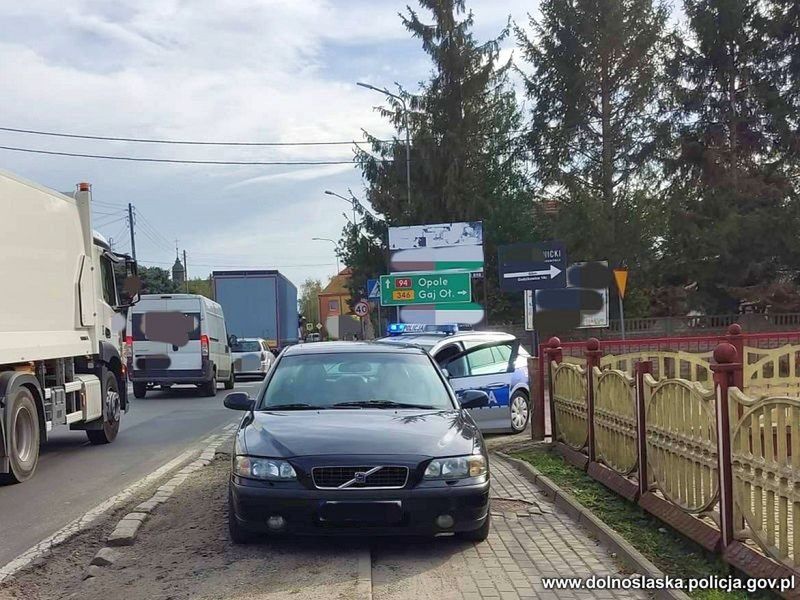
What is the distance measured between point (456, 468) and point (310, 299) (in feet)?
390

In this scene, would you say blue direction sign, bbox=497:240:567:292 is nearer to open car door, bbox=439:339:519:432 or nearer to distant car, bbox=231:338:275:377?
open car door, bbox=439:339:519:432

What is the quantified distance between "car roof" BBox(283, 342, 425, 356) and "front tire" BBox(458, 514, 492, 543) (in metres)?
1.93

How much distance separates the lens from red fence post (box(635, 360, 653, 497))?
20.8ft

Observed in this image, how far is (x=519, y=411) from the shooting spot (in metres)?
11.6

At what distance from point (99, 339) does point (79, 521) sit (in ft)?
17.2

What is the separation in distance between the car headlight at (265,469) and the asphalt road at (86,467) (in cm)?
187

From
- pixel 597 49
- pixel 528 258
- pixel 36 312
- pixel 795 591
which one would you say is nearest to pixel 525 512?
pixel 795 591

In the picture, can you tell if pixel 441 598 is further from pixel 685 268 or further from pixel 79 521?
pixel 685 268

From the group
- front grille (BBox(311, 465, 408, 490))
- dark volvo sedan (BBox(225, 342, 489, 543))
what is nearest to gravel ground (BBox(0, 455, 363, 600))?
dark volvo sedan (BBox(225, 342, 489, 543))

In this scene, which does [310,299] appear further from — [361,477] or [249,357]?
[361,477]

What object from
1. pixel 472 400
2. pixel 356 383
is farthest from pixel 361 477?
pixel 472 400

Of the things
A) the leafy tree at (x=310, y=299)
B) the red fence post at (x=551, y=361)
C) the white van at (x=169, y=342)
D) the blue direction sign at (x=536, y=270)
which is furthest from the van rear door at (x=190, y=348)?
the leafy tree at (x=310, y=299)

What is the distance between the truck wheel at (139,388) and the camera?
20173 millimetres

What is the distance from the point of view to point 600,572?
5.00 meters
